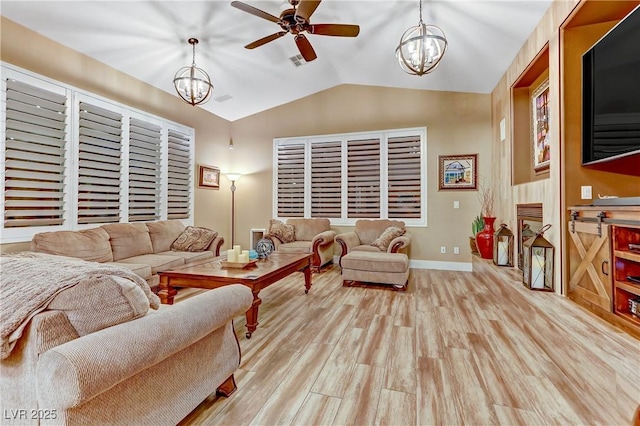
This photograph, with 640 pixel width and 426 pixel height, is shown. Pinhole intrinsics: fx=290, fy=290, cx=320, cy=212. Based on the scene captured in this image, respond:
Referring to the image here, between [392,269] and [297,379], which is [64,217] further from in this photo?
[392,269]

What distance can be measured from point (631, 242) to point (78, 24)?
5377mm

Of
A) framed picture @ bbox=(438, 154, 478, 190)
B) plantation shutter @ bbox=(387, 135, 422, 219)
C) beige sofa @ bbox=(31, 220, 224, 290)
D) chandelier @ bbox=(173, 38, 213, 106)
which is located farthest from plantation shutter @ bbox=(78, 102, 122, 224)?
framed picture @ bbox=(438, 154, 478, 190)

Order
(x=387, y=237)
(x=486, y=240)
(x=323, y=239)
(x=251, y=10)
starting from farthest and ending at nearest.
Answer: (x=323, y=239) → (x=387, y=237) → (x=486, y=240) → (x=251, y=10)

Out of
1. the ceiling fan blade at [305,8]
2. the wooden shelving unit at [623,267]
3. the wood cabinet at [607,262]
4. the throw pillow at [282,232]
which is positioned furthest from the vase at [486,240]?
the ceiling fan blade at [305,8]

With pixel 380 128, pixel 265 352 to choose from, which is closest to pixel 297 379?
pixel 265 352

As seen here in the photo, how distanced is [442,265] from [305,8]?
448 centimetres

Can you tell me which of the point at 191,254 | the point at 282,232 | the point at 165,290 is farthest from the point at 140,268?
the point at 282,232

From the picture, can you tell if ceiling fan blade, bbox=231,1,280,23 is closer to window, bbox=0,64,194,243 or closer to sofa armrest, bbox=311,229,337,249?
window, bbox=0,64,194,243

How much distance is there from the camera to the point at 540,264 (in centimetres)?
274

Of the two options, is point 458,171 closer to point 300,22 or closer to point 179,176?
point 300,22

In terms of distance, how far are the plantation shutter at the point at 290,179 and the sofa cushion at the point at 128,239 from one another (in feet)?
8.92

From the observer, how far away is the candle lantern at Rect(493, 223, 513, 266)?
Result: 3.76 meters

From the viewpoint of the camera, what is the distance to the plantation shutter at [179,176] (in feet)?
16.4

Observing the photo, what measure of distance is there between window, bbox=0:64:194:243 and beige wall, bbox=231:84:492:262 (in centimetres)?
169
